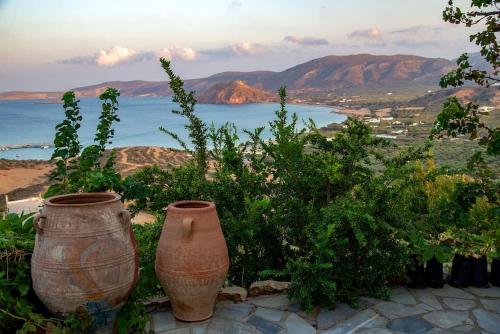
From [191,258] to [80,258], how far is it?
2.70ft

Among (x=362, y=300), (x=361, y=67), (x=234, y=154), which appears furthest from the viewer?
(x=361, y=67)

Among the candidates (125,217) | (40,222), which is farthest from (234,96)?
(40,222)

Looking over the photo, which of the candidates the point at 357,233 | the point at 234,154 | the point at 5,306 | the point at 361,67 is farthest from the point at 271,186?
the point at 361,67

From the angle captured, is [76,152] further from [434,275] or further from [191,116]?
[434,275]

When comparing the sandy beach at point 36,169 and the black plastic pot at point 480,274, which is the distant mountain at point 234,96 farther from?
the black plastic pot at point 480,274

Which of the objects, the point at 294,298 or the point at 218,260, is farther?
the point at 294,298

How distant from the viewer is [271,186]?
15.7 ft

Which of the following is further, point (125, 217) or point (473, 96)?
point (473, 96)

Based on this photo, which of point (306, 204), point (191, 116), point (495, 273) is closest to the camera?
point (495, 273)

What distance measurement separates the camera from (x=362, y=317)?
12.3ft

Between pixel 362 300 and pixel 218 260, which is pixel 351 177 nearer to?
pixel 362 300

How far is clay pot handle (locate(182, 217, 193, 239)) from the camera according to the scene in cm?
336

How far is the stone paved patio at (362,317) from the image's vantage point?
354 centimetres

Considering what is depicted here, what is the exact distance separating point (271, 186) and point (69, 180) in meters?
2.04
